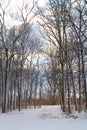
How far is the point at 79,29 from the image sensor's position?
26875 mm

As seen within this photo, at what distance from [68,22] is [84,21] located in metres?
2.29

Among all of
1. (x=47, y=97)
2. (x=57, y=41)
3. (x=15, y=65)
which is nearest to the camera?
(x=57, y=41)

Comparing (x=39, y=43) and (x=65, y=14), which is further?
(x=39, y=43)

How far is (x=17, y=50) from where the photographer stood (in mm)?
41938

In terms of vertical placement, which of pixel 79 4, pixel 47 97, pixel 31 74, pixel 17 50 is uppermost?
pixel 79 4

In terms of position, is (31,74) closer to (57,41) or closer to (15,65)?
(15,65)

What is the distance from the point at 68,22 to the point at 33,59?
24.6m

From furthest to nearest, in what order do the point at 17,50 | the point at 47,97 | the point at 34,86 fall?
the point at 47,97 → the point at 34,86 → the point at 17,50

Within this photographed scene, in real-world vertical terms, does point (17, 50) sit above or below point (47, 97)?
above

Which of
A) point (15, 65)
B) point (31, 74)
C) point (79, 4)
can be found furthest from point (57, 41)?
point (31, 74)

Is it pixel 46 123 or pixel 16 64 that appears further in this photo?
pixel 16 64

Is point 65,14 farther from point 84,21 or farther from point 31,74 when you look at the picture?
point 31,74

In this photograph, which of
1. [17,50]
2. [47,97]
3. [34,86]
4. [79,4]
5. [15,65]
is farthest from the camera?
[47,97]

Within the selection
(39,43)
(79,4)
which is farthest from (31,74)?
(79,4)
